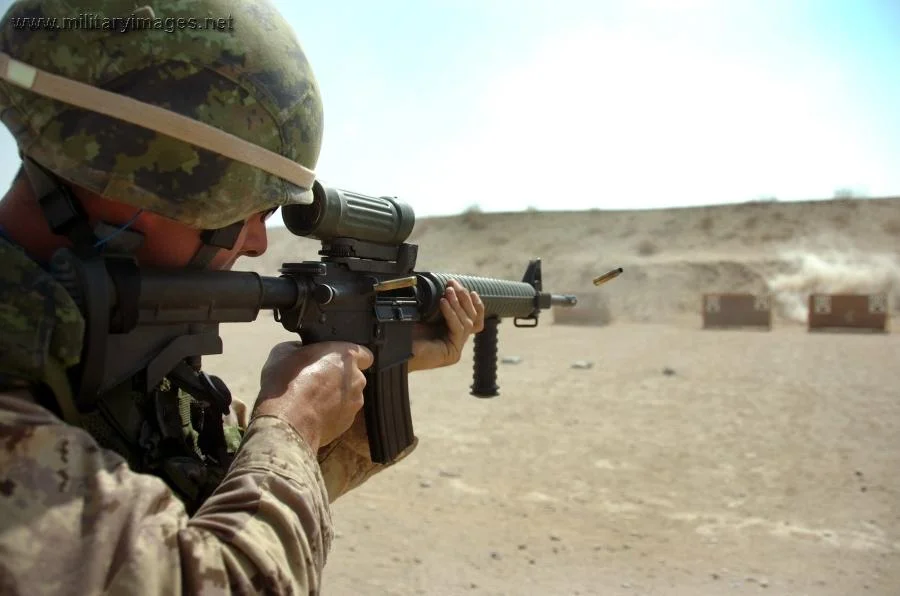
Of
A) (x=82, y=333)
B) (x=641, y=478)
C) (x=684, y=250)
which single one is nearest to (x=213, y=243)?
(x=82, y=333)

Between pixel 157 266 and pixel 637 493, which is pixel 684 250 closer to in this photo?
pixel 637 493

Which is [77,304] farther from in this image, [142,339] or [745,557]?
[745,557]

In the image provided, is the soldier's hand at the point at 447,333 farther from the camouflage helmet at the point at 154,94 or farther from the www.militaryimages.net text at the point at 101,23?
the www.militaryimages.net text at the point at 101,23

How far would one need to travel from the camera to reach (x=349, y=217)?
2.53 meters

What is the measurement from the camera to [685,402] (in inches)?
400

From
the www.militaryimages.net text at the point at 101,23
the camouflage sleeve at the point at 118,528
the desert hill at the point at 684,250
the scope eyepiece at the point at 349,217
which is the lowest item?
the camouflage sleeve at the point at 118,528

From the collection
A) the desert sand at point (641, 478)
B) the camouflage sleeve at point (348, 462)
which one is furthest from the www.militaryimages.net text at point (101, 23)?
the desert sand at point (641, 478)

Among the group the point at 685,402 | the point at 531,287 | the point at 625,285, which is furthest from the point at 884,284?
the point at 531,287

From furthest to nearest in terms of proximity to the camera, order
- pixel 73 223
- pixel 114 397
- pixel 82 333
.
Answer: pixel 114 397 < pixel 73 223 < pixel 82 333

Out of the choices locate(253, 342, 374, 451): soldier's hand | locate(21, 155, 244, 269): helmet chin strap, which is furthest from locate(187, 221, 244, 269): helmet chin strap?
locate(253, 342, 374, 451): soldier's hand

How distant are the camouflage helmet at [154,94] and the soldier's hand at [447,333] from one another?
59.4 inches

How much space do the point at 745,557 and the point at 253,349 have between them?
12.1 m

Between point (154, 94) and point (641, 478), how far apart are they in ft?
19.7

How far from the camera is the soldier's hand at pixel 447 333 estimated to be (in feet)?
10.5
